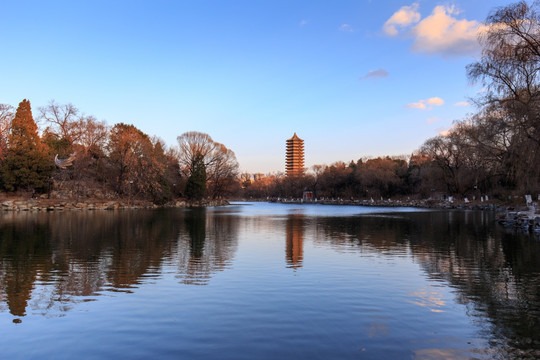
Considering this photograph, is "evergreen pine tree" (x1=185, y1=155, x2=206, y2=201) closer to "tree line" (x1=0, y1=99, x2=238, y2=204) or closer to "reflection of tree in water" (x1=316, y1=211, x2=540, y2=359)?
"tree line" (x1=0, y1=99, x2=238, y2=204)

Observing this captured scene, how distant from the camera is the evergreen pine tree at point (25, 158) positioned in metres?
41.6

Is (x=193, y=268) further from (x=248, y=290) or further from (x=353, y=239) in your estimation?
(x=353, y=239)

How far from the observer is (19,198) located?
41.5m

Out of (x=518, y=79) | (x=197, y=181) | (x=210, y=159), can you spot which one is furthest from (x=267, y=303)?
(x=210, y=159)

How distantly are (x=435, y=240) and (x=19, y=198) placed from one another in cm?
4205

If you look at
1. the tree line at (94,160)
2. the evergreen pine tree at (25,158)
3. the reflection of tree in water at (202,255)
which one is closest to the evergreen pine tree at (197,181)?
the tree line at (94,160)

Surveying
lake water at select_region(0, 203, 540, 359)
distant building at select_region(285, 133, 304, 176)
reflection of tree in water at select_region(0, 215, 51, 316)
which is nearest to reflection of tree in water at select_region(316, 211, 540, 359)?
lake water at select_region(0, 203, 540, 359)

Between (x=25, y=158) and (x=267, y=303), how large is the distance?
1732 inches

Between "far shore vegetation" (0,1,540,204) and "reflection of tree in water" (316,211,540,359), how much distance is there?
652 centimetres

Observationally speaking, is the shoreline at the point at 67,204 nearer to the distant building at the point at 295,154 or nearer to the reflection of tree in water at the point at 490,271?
the reflection of tree in water at the point at 490,271

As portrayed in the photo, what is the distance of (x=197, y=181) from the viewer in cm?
6097

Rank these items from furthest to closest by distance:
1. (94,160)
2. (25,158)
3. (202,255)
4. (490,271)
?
1. (94,160)
2. (25,158)
3. (202,255)
4. (490,271)

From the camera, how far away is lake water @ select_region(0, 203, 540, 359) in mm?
4973

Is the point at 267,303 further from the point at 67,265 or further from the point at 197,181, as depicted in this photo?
the point at 197,181
